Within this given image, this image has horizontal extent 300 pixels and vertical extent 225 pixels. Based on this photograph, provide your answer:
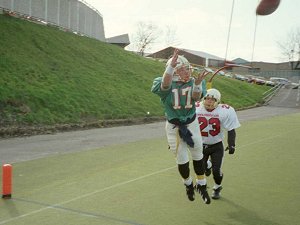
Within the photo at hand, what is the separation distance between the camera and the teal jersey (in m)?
5.73

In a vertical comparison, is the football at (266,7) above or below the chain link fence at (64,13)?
below

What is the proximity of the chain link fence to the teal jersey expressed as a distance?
977 inches

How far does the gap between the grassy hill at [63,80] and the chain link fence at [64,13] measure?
4.13ft

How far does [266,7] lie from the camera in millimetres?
4805

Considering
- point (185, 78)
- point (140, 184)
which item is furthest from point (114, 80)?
point (185, 78)

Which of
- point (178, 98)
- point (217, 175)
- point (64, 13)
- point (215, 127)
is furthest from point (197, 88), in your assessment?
point (64, 13)

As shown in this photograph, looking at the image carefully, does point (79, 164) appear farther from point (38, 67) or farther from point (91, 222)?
point (38, 67)

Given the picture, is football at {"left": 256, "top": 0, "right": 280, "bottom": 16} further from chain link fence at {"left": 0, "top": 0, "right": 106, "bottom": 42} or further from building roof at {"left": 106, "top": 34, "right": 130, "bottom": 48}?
building roof at {"left": 106, "top": 34, "right": 130, "bottom": 48}

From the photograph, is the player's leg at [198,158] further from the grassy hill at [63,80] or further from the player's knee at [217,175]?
→ the grassy hill at [63,80]

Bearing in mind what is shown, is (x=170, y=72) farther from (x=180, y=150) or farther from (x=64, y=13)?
(x=64, y=13)

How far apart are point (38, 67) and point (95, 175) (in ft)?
50.2

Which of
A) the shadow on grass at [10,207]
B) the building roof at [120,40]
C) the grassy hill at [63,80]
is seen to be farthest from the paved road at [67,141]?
the building roof at [120,40]

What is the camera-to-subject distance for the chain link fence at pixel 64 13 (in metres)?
29.6

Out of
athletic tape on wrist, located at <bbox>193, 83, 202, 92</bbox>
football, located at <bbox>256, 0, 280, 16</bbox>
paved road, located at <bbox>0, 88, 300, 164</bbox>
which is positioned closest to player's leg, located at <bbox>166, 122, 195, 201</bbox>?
athletic tape on wrist, located at <bbox>193, 83, 202, 92</bbox>
